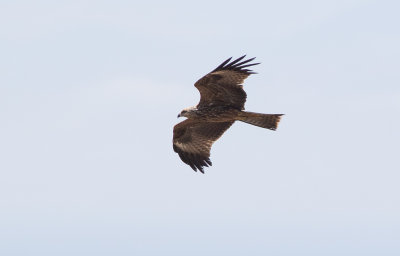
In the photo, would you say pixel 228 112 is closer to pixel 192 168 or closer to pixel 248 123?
pixel 248 123

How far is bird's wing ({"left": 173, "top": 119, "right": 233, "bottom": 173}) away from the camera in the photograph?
2114 cm

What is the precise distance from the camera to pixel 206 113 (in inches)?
773

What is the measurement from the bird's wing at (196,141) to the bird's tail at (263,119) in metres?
1.55

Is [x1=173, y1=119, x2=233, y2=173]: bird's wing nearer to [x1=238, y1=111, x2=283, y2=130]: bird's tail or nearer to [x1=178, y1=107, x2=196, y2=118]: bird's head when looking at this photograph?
[x1=178, y1=107, x2=196, y2=118]: bird's head

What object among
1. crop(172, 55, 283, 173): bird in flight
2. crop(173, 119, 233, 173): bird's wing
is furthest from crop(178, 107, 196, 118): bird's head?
crop(173, 119, 233, 173): bird's wing

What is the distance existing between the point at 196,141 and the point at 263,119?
7.54 ft

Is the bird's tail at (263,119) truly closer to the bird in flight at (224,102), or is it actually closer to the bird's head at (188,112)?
the bird in flight at (224,102)

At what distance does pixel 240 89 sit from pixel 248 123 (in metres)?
0.87

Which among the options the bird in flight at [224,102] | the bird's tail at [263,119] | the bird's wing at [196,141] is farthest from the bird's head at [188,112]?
the bird's wing at [196,141]

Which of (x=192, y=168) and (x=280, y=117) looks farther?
(x=192, y=168)

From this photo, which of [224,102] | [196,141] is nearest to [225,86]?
[224,102]

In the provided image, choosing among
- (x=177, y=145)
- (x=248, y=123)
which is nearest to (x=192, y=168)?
(x=177, y=145)

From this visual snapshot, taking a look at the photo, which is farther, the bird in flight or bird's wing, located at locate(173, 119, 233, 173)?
bird's wing, located at locate(173, 119, 233, 173)

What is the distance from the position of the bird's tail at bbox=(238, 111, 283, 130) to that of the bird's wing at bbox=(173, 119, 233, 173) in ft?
5.08
